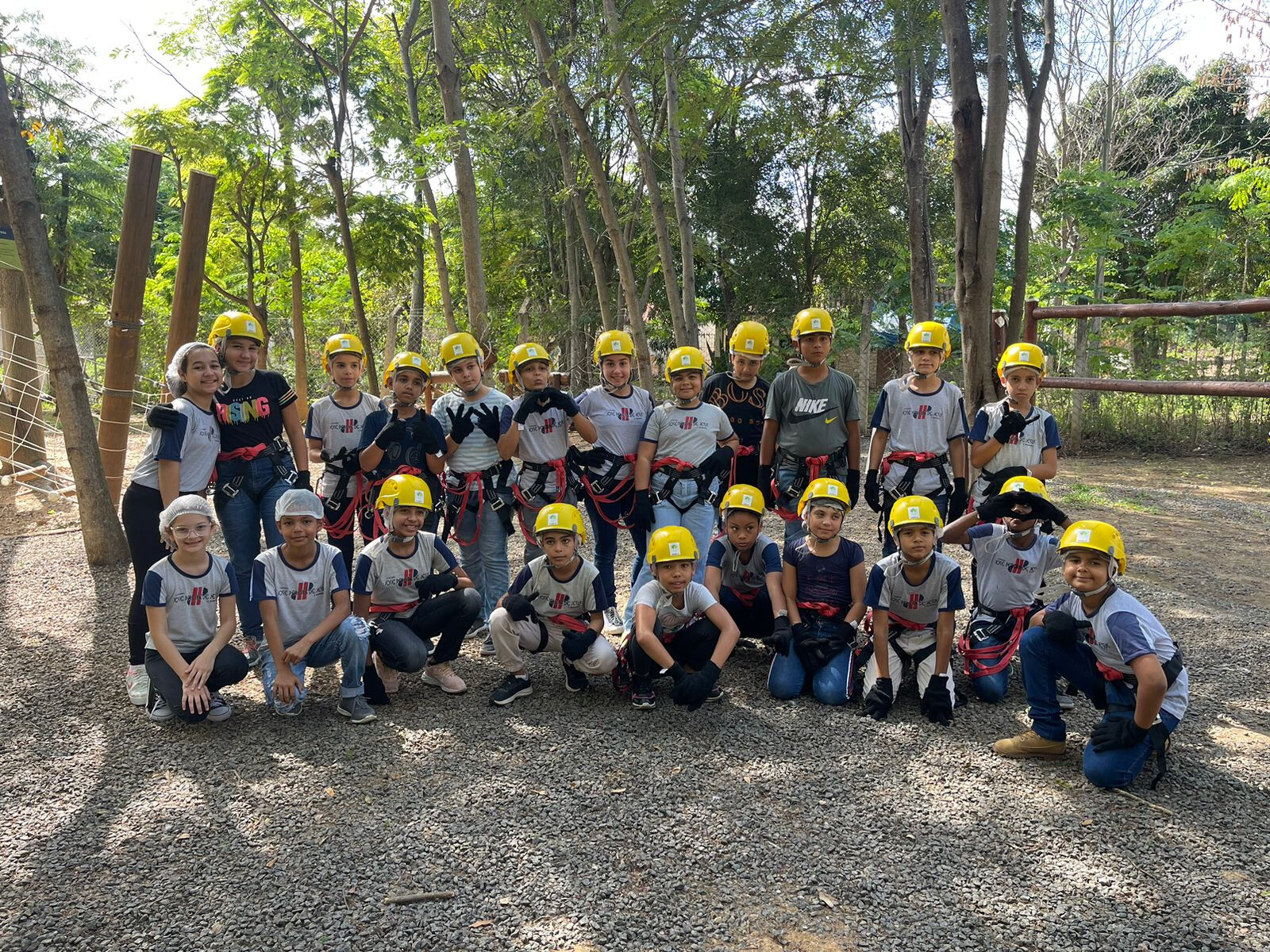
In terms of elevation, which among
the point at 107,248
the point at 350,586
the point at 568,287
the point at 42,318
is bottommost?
the point at 350,586

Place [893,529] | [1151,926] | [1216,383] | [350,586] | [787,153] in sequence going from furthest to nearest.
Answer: [787,153], [1216,383], [350,586], [893,529], [1151,926]

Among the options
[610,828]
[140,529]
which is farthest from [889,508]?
[140,529]

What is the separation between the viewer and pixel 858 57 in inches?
328

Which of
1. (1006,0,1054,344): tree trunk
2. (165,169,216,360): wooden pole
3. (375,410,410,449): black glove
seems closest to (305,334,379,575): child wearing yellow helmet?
(375,410,410,449): black glove

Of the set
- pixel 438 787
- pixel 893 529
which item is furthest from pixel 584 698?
pixel 893 529

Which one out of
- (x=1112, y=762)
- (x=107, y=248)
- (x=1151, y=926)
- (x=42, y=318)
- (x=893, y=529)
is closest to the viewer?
(x=1151, y=926)

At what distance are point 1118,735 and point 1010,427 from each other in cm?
193

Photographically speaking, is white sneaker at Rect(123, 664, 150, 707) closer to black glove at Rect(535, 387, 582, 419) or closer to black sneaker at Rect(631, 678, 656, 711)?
black sneaker at Rect(631, 678, 656, 711)

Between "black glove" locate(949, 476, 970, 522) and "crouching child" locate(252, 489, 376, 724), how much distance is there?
10.6 feet

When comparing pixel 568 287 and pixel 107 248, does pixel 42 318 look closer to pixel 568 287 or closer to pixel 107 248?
pixel 568 287

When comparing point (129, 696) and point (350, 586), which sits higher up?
point (350, 586)

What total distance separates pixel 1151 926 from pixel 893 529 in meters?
2.01

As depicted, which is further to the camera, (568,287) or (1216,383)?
(568,287)

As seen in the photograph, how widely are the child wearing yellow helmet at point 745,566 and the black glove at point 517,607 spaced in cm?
95
